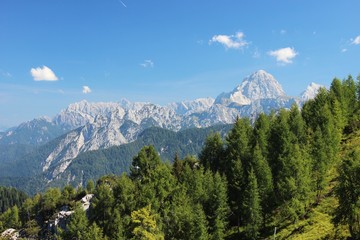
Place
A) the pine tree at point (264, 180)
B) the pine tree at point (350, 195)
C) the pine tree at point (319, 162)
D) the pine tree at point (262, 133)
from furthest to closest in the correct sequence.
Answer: the pine tree at point (262, 133) < the pine tree at point (264, 180) < the pine tree at point (319, 162) < the pine tree at point (350, 195)

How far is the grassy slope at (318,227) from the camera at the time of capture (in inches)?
2382

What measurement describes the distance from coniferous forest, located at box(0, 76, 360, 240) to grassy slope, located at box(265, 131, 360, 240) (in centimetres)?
18

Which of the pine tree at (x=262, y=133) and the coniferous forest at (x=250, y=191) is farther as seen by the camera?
the pine tree at (x=262, y=133)

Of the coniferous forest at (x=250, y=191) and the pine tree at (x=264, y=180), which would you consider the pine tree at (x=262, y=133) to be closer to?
the coniferous forest at (x=250, y=191)

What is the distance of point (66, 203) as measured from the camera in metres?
126

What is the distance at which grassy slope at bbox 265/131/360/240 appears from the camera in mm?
60500

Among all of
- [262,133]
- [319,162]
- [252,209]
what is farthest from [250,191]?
[262,133]

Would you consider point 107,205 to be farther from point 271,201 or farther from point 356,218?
point 356,218

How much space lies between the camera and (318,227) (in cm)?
6519

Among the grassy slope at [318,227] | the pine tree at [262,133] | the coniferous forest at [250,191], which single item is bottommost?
the grassy slope at [318,227]

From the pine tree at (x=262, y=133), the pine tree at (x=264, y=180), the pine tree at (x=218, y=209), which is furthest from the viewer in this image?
the pine tree at (x=262, y=133)

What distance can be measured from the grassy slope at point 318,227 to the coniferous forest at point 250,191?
0.60 feet

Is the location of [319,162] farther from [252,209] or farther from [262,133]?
[252,209]

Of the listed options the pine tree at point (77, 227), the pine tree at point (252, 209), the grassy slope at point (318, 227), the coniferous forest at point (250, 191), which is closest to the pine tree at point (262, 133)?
the coniferous forest at point (250, 191)
